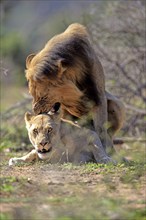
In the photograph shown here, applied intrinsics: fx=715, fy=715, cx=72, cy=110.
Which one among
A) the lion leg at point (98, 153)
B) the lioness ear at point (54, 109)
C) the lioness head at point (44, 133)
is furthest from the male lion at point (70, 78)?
the lion leg at point (98, 153)

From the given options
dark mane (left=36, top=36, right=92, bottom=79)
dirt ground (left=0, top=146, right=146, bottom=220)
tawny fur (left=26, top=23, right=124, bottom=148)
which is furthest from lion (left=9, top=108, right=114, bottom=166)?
dark mane (left=36, top=36, right=92, bottom=79)

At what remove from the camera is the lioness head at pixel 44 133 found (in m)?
8.54

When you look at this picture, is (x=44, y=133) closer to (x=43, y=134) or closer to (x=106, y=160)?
(x=43, y=134)

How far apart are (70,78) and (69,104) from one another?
40 centimetres

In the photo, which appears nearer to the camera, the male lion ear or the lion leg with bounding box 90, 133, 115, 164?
the lion leg with bounding box 90, 133, 115, 164

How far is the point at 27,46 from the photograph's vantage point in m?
33.8

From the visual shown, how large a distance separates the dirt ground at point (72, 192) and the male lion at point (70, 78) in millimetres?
1159

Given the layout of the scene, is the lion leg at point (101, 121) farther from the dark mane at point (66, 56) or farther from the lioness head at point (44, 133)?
the lioness head at point (44, 133)

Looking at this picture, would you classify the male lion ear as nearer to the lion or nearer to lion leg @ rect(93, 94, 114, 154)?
the lion

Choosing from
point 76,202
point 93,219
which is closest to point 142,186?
point 76,202

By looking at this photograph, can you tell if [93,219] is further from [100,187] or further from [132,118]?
[132,118]

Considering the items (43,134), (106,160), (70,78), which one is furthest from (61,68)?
(106,160)

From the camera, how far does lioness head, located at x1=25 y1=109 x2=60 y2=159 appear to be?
336 inches

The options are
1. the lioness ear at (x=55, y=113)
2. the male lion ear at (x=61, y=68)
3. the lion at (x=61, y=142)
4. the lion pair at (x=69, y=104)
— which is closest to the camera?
the lion at (x=61, y=142)
